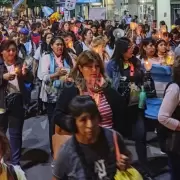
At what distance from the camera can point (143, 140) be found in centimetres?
622

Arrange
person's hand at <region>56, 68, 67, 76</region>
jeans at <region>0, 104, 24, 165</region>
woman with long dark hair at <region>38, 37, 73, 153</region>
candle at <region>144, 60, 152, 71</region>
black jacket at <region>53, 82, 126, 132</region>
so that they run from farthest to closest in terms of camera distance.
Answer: candle at <region>144, 60, 152, 71</region>
woman with long dark hair at <region>38, 37, 73, 153</region>
person's hand at <region>56, 68, 67, 76</region>
jeans at <region>0, 104, 24, 165</region>
black jacket at <region>53, 82, 126, 132</region>

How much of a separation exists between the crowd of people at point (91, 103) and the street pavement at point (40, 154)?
0.81 ft

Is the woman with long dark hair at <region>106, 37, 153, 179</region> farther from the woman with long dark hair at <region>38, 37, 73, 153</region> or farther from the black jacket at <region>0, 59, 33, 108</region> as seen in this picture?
the black jacket at <region>0, 59, 33, 108</region>

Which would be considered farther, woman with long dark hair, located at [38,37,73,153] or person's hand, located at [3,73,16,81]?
woman with long dark hair, located at [38,37,73,153]

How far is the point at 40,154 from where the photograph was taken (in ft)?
24.8

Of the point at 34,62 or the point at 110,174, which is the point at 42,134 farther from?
the point at 110,174

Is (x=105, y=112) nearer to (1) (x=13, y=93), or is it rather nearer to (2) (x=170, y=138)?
(2) (x=170, y=138)

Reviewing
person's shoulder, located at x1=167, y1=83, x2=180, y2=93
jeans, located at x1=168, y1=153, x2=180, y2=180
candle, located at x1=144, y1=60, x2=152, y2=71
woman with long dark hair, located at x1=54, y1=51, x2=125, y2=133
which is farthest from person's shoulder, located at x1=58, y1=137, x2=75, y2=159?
candle, located at x1=144, y1=60, x2=152, y2=71

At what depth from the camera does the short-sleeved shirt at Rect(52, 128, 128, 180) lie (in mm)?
3195

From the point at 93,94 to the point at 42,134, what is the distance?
4.53 metres

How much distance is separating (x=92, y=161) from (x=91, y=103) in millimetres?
359

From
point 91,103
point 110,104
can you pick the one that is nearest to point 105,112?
point 110,104

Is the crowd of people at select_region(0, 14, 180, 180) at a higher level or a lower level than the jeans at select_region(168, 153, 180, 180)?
higher

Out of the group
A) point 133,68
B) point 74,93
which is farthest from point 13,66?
point 74,93
